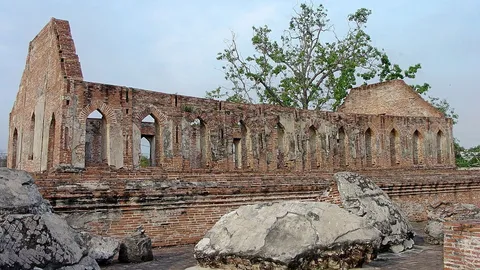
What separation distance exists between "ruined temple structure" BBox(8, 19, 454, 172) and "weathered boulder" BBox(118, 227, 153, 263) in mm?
7617

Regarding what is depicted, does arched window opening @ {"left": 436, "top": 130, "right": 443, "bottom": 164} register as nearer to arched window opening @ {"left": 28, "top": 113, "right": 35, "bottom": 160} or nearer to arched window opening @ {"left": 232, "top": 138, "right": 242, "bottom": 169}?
arched window opening @ {"left": 232, "top": 138, "right": 242, "bottom": 169}

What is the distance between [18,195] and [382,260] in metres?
4.55

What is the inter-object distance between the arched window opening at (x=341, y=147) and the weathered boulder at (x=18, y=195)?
614 inches

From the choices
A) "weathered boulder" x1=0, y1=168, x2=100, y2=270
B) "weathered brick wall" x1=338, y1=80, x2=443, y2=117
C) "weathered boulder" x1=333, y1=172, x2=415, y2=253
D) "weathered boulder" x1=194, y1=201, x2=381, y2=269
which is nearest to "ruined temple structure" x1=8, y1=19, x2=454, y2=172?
"weathered brick wall" x1=338, y1=80, x2=443, y2=117

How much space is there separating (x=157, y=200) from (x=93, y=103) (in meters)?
6.83

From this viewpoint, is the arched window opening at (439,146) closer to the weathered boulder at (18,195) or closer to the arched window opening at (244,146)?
the arched window opening at (244,146)

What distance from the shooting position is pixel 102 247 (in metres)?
5.99

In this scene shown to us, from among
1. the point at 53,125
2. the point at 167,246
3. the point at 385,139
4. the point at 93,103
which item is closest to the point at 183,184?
the point at 167,246

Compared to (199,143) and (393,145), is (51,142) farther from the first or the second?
(393,145)

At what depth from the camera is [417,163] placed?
2227 cm

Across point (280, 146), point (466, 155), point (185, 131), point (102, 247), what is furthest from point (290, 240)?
point (466, 155)

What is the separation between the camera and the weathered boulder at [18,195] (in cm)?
466

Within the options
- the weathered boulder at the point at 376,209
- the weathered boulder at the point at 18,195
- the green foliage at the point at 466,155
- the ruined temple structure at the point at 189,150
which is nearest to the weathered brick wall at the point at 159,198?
the ruined temple structure at the point at 189,150

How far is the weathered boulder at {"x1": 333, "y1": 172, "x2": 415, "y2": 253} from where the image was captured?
7035mm
